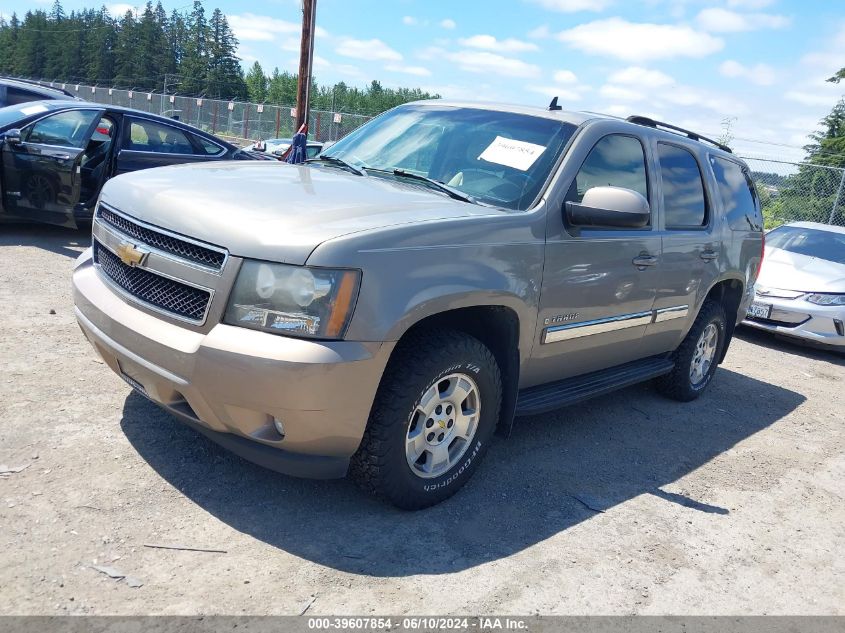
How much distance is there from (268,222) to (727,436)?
3834 mm

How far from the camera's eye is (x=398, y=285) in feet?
9.27

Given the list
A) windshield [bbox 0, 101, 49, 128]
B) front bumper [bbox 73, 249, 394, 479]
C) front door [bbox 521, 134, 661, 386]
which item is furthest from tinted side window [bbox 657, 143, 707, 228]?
windshield [bbox 0, 101, 49, 128]

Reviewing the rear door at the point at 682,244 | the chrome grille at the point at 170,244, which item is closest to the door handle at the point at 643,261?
the rear door at the point at 682,244

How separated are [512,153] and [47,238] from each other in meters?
6.41

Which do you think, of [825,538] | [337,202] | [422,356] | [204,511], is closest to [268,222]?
[337,202]

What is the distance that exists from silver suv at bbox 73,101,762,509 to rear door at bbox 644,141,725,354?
3cm

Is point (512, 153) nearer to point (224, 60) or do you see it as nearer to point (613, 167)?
point (613, 167)

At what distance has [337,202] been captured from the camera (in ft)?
10.3

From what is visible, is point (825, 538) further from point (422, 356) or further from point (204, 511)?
point (204, 511)

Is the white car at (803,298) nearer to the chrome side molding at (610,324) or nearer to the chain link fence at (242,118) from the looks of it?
the chrome side molding at (610,324)

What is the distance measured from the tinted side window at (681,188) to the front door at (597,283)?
0.27 meters

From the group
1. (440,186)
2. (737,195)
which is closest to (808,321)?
(737,195)

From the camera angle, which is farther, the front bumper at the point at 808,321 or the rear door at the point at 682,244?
the front bumper at the point at 808,321

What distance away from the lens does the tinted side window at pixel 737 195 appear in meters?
5.44
